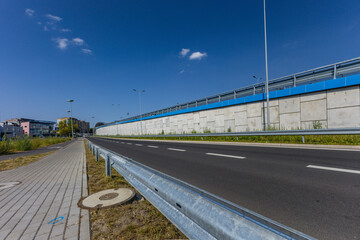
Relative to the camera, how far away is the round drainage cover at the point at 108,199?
3086 mm

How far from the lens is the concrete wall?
35.2 ft

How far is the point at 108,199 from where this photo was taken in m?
3.28

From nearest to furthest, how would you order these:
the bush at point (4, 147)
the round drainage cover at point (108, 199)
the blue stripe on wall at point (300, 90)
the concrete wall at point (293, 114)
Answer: the round drainage cover at point (108, 199)
the blue stripe on wall at point (300, 90)
the concrete wall at point (293, 114)
the bush at point (4, 147)

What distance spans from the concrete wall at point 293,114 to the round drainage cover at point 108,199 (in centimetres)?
1380

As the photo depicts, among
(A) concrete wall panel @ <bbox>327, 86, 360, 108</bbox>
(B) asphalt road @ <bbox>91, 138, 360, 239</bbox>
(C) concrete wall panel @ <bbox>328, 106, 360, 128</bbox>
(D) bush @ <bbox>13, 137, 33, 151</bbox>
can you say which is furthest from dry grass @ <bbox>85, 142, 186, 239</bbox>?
(D) bush @ <bbox>13, 137, 33, 151</bbox>

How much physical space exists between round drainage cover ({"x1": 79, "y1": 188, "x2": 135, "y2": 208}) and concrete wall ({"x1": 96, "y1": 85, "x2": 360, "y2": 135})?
13.8 m

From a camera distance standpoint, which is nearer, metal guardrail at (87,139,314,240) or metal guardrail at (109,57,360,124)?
metal guardrail at (87,139,314,240)

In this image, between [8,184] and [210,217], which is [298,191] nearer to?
[210,217]

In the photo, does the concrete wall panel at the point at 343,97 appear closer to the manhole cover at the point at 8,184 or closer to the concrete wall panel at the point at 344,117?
the concrete wall panel at the point at 344,117

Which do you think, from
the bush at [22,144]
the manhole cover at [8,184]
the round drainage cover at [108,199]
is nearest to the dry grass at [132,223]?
the round drainage cover at [108,199]

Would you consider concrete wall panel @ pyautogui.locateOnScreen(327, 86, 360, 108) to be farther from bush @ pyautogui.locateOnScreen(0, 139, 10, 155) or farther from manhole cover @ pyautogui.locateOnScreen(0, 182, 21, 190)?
bush @ pyautogui.locateOnScreen(0, 139, 10, 155)

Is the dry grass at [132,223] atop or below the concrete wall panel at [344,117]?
below

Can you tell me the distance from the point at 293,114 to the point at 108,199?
48.5 feet

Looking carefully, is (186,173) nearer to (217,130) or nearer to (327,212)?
(327,212)
